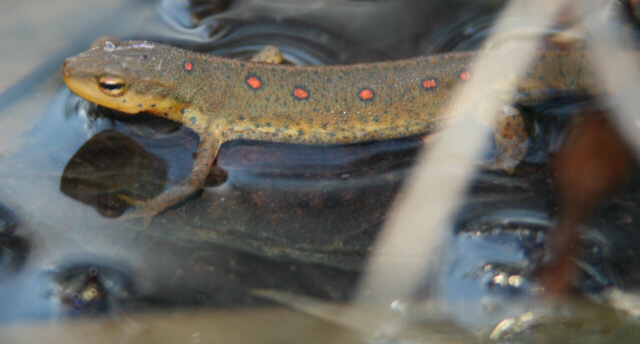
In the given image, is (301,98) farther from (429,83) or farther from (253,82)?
(429,83)

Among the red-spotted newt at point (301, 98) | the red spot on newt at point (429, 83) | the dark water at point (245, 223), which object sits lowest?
the dark water at point (245, 223)

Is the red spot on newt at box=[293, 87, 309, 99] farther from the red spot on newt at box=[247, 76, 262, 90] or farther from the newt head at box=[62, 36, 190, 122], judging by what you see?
the newt head at box=[62, 36, 190, 122]

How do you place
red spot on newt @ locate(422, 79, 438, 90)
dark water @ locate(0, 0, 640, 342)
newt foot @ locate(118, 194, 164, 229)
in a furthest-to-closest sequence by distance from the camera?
1. red spot on newt @ locate(422, 79, 438, 90)
2. newt foot @ locate(118, 194, 164, 229)
3. dark water @ locate(0, 0, 640, 342)

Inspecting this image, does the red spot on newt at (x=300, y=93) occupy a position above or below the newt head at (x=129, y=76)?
above


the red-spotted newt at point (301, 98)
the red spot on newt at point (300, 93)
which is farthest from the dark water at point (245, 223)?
the red spot on newt at point (300, 93)

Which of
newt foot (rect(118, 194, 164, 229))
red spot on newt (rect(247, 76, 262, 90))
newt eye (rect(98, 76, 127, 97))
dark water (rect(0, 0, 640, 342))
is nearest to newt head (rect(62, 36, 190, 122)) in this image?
newt eye (rect(98, 76, 127, 97))

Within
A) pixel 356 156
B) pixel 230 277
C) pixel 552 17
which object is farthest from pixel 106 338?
pixel 552 17

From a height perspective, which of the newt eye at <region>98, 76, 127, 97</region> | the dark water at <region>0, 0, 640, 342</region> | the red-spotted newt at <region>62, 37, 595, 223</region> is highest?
the red-spotted newt at <region>62, 37, 595, 223</region>

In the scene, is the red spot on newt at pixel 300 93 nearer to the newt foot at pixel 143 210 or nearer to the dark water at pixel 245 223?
the dark water at pixel 245 223
